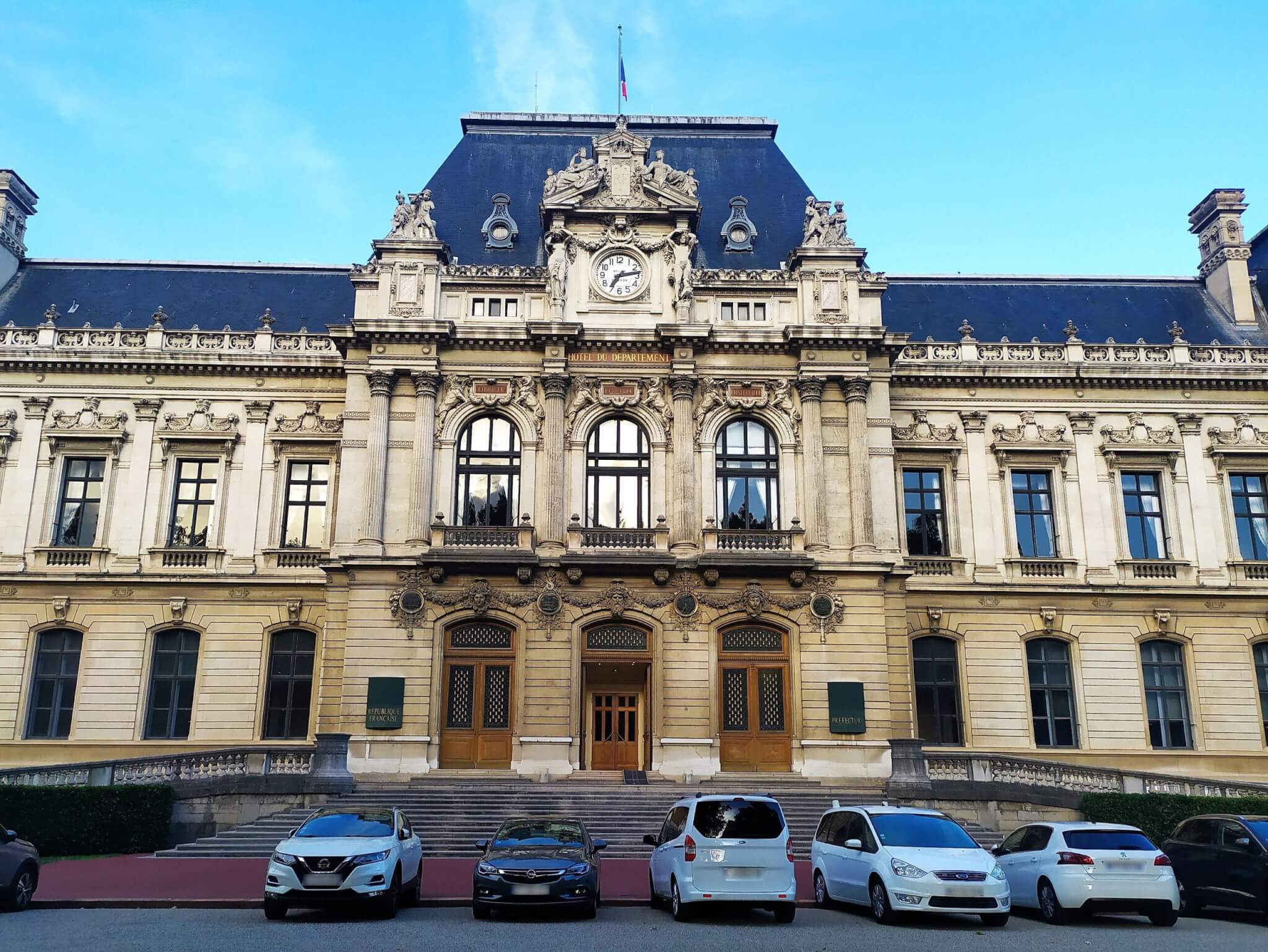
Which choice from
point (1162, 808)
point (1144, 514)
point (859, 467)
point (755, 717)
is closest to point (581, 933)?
point (1162, 808)

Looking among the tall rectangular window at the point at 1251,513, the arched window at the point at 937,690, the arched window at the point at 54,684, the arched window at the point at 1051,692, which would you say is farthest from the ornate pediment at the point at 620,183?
→ the arched window at the point at 54,684

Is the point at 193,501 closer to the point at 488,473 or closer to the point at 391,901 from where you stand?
the point at 488,473

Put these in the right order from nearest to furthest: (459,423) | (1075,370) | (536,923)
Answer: (536,923) < (459,423) < (1075,370)

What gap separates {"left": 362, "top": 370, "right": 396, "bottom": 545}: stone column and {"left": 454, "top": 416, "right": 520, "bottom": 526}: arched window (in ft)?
7.34

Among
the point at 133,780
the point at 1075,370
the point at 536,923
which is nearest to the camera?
the point at 536,923

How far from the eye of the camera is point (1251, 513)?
34.9 meters

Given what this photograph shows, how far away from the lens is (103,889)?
58.5 feet

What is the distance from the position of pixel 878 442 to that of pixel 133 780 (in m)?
22.8

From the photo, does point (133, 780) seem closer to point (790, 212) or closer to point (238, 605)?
point (238, 605)

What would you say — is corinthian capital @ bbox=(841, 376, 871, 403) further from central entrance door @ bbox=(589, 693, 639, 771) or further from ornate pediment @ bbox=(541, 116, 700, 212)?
central entrance door @ bbox=(589, 693, 639, 771)

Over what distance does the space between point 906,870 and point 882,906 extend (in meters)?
0.73

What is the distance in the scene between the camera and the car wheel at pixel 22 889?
16.0 m

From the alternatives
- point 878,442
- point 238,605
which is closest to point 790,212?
point 878,442

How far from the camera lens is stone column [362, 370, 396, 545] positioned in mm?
30750
